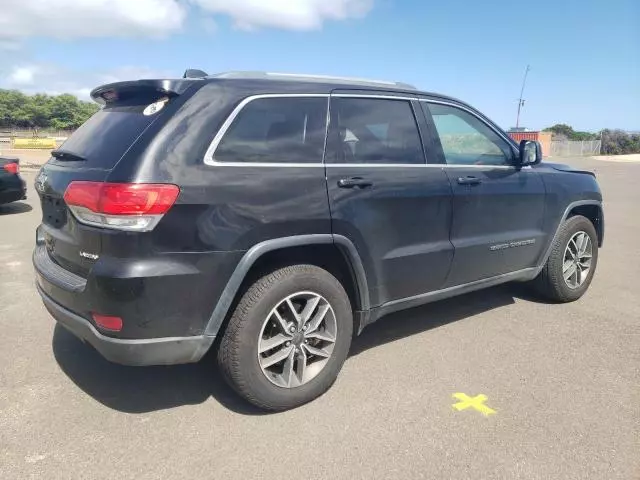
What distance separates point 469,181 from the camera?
396 centimetres

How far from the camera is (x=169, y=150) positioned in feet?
8.86

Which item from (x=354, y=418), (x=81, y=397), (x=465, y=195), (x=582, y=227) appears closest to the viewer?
(x=354, y=418)

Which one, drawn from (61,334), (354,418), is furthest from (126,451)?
(61,334)

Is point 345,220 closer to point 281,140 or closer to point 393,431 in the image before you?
point 281,140

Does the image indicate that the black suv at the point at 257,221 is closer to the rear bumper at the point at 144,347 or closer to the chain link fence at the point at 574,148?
the rear bumper at the point at 144,347

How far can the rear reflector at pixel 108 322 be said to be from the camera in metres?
2.66

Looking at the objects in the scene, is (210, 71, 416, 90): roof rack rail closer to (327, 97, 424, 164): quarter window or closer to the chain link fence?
(327, 97, 424, 164): quarter window

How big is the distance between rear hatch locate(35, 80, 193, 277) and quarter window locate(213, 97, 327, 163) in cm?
35

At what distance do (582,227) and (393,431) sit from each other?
3.23 m

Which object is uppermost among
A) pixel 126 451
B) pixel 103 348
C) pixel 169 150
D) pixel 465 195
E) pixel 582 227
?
pixel 169 150

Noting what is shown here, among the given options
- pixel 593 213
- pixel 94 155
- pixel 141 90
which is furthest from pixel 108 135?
pixel 593 213

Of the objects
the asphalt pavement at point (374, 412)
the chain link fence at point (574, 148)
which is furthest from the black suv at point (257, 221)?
the chain link fence at point (574, 148)

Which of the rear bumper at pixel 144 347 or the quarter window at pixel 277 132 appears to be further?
the quarter window at pixel 277 132

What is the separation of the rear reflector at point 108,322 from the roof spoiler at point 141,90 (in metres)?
1.21
